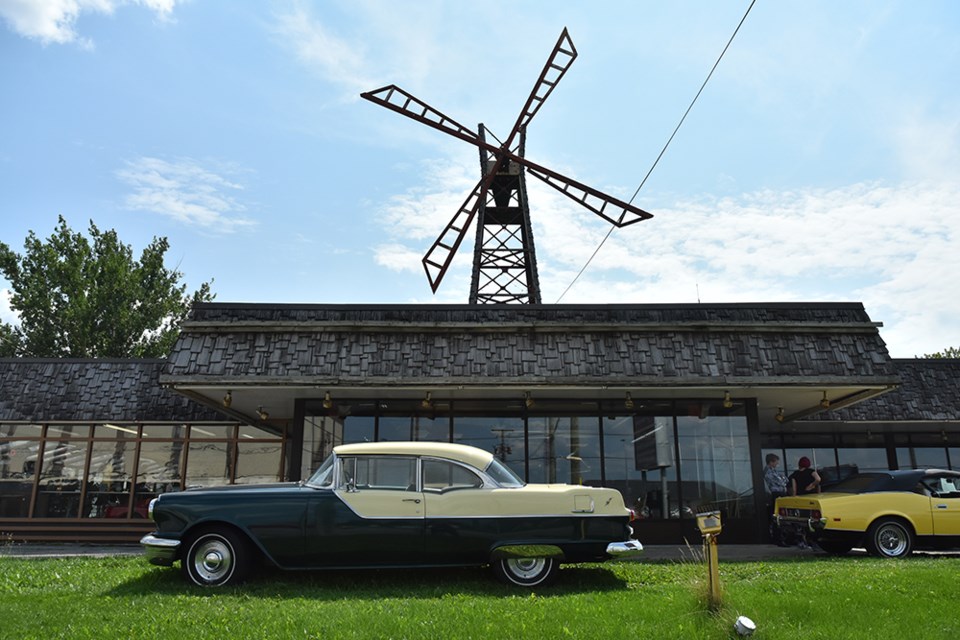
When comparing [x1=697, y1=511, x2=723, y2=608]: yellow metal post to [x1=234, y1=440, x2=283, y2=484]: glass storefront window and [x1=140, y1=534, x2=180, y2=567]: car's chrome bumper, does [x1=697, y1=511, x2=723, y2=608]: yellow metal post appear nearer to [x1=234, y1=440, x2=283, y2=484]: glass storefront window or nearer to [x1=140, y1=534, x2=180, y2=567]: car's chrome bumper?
[x1=140, y1=534, x2=180, y2=567]: car's chrome bumper

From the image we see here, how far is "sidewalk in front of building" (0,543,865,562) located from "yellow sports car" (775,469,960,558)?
567 millimetres

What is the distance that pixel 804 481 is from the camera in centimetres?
1351

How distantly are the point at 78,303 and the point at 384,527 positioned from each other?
30906 millimetres

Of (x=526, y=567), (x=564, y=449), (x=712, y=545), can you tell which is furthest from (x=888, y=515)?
(x=526, y=567)

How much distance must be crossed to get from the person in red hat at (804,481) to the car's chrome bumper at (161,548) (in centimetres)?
1020

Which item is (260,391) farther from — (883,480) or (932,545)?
(932,545)

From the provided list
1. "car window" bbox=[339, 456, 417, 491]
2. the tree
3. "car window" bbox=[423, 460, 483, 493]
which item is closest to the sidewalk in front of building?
"car window" bbox=[423, 460, 483, 493]

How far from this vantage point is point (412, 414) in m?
14.1

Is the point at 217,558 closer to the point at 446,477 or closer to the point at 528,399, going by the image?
the point at 446,477

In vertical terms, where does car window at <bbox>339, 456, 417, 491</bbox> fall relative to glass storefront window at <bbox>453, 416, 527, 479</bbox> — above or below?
below

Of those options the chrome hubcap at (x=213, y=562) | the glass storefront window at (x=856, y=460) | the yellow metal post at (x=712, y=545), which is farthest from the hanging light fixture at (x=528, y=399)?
the glass storefront window at (x=856, y=460)

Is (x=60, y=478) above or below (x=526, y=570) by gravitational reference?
above

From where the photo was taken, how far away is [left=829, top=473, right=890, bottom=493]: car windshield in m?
11.5

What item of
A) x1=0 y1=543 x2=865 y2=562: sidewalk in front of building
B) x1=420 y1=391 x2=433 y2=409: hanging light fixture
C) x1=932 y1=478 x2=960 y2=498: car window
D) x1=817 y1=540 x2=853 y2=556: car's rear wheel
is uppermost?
x1=420 y1=391 x2=433 y2=409: hanging light fixture
